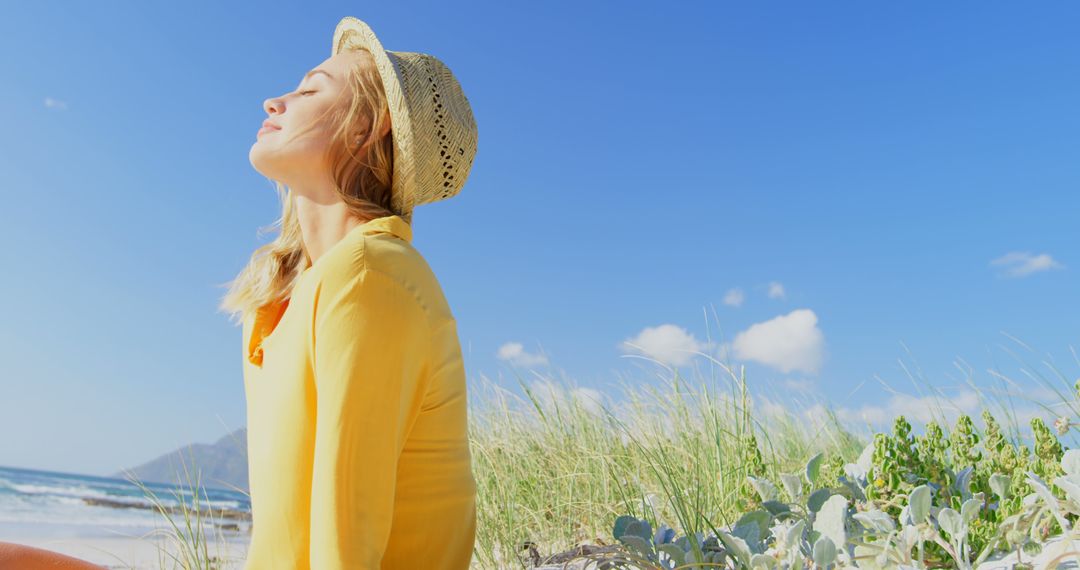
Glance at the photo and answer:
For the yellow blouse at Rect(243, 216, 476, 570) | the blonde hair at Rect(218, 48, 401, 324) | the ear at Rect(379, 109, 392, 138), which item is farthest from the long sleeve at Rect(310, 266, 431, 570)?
the ear at Rect(379, 109, 392, 138)

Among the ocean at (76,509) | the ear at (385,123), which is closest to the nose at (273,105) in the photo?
the ear at (385,123)

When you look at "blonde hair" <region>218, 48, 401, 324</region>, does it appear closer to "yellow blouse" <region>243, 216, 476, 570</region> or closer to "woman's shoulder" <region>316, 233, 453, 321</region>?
"yellow blouse" <region>243, 216, 476, 570</region>

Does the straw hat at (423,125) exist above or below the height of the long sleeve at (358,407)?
above

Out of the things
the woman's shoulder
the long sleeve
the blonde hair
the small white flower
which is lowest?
the small white flower

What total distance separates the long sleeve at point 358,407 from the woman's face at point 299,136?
0.62m

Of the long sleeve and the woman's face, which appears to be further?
the woman's face

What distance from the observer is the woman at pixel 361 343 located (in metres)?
1.35

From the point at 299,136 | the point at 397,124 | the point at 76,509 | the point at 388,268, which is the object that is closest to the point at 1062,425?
the point at 388,268

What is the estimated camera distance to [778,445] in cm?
505

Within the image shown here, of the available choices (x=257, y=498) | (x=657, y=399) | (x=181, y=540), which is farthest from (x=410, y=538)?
(x=657, y=399)

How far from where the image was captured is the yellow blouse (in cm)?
134

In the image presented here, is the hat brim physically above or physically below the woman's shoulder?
above

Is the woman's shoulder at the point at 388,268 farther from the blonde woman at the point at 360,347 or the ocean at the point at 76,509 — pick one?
the ocean at the point at 76,509

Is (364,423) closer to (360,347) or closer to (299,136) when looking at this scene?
(360,347)
